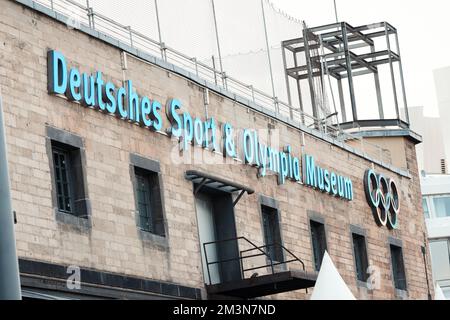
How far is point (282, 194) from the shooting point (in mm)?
32812

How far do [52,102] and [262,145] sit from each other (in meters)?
9.38

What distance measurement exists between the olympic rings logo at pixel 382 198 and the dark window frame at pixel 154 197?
12.5 m

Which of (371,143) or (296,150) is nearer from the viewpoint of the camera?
(296,150)

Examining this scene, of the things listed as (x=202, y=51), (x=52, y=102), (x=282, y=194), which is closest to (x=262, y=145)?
(x=282, y=194)

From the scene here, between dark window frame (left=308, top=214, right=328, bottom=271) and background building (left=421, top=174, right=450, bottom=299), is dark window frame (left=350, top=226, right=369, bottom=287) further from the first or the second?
background building (left=421, top=174, right=450, bottom=299)

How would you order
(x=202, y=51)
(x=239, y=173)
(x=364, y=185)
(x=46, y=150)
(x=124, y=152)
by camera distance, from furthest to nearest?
1. (x=364, y=185)
2. (x=202, y=51)
3. (x=239, y=173)
4. (x=124, y=152)
5. (x=46, y=150)

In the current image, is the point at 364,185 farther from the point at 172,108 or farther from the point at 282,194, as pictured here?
the point at 172,108

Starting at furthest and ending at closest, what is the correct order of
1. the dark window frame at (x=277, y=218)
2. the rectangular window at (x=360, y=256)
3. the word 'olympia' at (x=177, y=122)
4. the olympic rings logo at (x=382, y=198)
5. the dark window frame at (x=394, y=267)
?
the dark window frame at (x=394, y=267) < the olympic rings logo at (x=382, y=198) < the rectangular window at (x=360, y=256) < the dark window frame at (x=277, y=218) < the word 'olympia' at (x=177, y=122)

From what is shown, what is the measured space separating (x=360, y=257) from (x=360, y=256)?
0.04 metres

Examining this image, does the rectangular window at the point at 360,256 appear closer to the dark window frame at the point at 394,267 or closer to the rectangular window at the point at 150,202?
the dark window frame at the point at 394,267

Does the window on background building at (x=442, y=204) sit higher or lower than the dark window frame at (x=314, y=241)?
higher

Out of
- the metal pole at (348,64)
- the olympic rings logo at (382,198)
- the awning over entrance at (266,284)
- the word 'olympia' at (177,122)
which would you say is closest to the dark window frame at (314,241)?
the word 'olympia' at (177,122)

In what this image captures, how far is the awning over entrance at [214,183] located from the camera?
2825cm

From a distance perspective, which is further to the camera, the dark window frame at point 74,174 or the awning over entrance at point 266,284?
the awning over entrance at point 266,284
